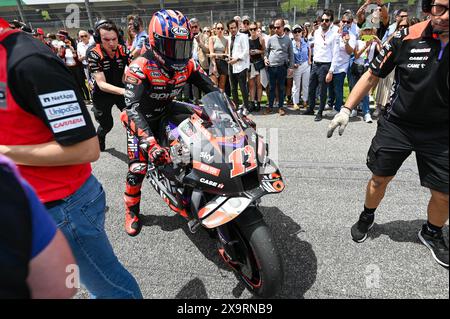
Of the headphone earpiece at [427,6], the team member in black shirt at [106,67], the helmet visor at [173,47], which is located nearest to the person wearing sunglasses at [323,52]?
the team member in black shirt at [106,67]

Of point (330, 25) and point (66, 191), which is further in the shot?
point (330, 25)

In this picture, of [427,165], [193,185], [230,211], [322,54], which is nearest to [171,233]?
[193,185]

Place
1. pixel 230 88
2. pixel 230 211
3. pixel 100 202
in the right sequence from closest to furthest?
1. pixel 100 202
2. pixel 230 211
3. pixel 230 88

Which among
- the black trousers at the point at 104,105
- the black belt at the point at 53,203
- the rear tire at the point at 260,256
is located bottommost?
the rear tire at the point at 260,256

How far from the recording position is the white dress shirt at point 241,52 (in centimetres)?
693

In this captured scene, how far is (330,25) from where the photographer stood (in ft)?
20.5

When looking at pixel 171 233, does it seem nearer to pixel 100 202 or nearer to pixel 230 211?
pixel 230 211

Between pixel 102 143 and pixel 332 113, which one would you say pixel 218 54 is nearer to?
pixel 332 113

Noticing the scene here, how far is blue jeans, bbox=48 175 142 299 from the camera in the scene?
1464 millimetres

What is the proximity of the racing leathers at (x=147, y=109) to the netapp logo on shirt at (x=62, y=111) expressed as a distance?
93 cm

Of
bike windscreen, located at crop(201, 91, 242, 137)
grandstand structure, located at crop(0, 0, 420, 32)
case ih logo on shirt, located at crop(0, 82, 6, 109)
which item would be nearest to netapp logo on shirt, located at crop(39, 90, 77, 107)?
case ih logo on shirt, located at crop(0, 82, 6, 109)

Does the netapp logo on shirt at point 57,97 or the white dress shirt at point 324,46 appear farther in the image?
the white dress shirt at point 324,46

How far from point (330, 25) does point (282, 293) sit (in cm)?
580

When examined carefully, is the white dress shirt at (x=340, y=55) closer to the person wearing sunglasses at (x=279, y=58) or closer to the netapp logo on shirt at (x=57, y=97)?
the person wearing sunglasses at (x=279, y=58)
